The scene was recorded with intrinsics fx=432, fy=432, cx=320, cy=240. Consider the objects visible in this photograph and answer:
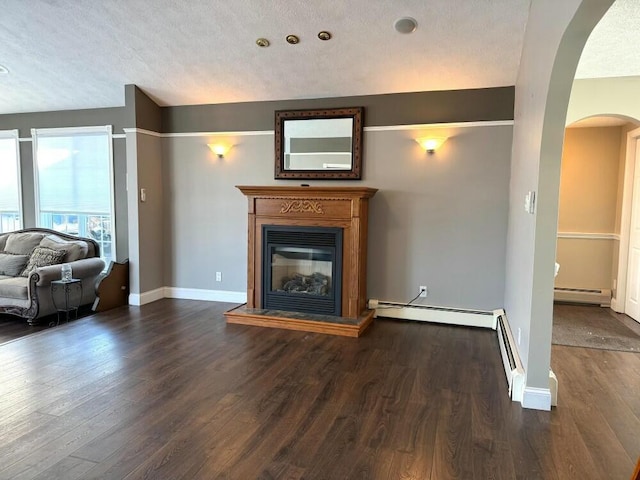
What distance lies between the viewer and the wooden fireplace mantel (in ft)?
14.5

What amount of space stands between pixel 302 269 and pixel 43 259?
3085mm

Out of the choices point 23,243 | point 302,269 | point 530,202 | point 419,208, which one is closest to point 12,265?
point 23,243

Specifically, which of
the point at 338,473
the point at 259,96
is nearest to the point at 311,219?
the point at 259,96

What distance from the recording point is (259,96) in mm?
5035

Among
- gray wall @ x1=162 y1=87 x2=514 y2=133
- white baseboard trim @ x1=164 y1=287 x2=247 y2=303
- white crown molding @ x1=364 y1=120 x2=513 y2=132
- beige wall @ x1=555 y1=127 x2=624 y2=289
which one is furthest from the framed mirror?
beige wall @ x1=555 y1=127 x2=624 y2=289

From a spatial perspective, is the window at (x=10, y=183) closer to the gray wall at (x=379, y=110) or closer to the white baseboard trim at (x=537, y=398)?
the gray wall at (x=379, y=110)

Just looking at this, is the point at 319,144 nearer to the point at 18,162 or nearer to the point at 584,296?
the point at 584,296

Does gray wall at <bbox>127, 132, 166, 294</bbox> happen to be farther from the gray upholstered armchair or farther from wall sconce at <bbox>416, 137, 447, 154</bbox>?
wall sconce at <bbox>416, 137, 447, 154</bbox>

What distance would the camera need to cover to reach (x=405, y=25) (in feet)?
11.9

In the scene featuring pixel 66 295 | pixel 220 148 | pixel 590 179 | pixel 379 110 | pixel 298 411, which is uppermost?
pixel 379 110

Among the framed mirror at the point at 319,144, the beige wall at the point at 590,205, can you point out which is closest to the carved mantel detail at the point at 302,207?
the framed mirror at the point at 319,144

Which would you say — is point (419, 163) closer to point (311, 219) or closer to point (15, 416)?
point (311, 219)

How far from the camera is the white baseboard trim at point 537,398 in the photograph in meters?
2.72

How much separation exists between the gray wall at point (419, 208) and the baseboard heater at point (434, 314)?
0.08 metres
